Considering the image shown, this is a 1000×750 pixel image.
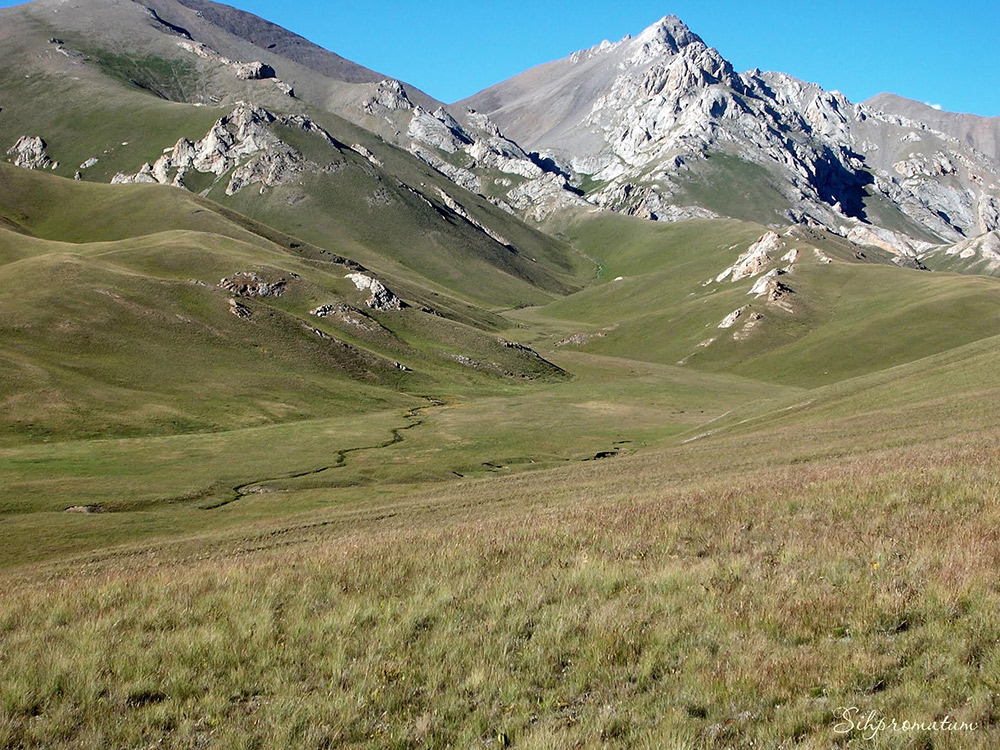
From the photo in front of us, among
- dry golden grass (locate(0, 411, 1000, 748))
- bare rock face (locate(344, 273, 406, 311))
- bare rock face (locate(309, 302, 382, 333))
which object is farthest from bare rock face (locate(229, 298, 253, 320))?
dry golden grass (locate(0, 411, 1000, 748))

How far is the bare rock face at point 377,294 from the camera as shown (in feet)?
598

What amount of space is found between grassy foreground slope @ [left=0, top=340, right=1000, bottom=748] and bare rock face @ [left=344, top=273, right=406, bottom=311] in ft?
551

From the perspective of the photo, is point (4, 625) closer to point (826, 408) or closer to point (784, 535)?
point (784, 535)

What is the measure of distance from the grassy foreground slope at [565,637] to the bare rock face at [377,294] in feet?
551

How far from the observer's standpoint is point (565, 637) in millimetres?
11289

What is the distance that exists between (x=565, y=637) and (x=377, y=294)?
180m

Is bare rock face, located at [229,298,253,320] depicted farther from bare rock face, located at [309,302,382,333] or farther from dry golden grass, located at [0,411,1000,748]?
dry golden grass, located at [0,411,1000,748]

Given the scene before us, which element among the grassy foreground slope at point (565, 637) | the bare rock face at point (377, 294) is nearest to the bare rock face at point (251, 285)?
the bare rock face at point (377, 294)

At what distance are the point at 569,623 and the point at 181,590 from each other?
873cm

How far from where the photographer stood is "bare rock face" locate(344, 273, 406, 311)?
182 metres

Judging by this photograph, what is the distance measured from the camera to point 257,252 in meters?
193

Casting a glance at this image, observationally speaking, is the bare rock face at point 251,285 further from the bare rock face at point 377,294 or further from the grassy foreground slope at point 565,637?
the grassy foreground slope at point 565,637

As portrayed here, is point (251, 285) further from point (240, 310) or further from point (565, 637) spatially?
point (565, 637)

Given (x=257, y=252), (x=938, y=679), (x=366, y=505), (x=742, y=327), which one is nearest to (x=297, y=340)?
(x=257, y=252)
